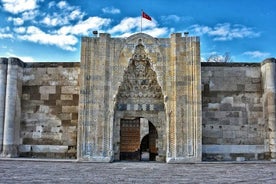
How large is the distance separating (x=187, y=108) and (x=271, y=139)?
143 inches

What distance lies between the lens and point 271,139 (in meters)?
12.5

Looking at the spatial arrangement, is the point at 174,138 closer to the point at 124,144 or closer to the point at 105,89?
the point at 105,89

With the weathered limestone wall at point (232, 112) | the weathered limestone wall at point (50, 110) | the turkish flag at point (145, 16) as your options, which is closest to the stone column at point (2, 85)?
the weathered limestone wall at point (50, 110)

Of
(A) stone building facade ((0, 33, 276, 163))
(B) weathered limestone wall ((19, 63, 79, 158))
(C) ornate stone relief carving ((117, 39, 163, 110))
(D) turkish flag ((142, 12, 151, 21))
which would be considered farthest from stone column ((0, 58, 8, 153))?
(D) turkish flag ((142, 12, 151, 21))

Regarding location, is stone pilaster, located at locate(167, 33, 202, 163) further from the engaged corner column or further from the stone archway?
the engaged corner column

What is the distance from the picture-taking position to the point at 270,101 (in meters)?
12.6

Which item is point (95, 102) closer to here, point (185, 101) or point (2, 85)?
point (185, 101)

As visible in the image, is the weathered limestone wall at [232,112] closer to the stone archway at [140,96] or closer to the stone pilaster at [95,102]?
the stone archway at [140,96]

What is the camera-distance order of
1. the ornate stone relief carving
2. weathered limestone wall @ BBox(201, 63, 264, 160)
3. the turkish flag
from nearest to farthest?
the ornate stone relief carving, weathered limestone wall @ BBox(201, 63, 264, 160), the turkish flag

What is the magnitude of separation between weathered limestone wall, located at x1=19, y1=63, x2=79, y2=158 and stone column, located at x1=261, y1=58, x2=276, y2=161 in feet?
24.7

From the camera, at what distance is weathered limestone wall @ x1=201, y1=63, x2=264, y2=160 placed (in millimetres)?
12703

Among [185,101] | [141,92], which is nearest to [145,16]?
[141,92]

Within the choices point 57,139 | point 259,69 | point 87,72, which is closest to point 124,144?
point 57,139

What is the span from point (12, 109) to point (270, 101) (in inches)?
398
